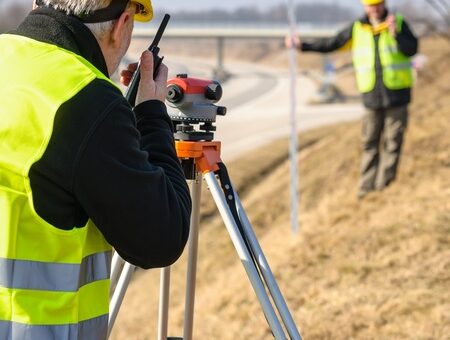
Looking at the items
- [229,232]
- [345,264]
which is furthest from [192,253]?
[345,264]

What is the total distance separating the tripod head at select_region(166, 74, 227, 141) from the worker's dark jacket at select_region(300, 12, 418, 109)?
4.60 m

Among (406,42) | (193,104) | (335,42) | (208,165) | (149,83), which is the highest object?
(149,83)

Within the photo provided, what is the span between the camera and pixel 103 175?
1.80m

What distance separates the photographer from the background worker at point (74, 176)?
1809 mm

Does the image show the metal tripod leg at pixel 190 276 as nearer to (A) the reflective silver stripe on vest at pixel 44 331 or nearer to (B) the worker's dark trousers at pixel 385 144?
(A) the reflective silver stripe on vest at pixel 44 331

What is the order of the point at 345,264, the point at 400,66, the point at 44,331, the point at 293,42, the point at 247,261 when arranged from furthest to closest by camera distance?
the point at 293,42
the point at 400,66
the point at 345,264
the point at 247,261
the point at 44,331

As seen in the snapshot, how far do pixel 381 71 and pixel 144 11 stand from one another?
205 inches

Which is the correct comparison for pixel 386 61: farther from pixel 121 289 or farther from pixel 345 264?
pixel 121 289

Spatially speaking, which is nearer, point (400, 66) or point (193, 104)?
point (193, 104)

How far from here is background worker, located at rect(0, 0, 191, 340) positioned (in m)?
1.81

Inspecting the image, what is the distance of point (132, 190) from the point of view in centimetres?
183

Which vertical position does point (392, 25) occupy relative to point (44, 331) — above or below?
below

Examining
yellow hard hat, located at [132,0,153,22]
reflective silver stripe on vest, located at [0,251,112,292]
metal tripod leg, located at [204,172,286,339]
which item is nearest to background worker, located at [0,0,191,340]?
reflective silver stripe on vest, located at [0,251,112,292]

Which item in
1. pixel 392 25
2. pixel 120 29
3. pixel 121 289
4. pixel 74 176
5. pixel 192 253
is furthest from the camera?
pixel 392 25
